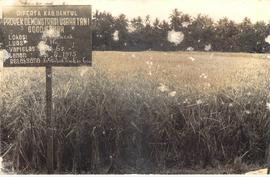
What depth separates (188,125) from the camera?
7051mm

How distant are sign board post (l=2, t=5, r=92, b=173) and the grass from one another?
137 mm

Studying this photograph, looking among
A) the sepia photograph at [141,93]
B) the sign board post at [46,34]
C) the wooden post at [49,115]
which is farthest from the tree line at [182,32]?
the wooden post at [49,115]

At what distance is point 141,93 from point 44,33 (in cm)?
107

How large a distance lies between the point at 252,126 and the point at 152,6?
1505 mm

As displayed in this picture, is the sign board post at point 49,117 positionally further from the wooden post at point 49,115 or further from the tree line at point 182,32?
the tree line at point 182,32

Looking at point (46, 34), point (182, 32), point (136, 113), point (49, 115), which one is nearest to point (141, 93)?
point (136, 113)

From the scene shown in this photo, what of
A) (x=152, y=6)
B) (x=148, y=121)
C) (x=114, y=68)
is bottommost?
(x=148, y=121)

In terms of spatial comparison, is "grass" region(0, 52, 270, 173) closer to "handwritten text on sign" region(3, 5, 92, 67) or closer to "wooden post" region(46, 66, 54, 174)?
"wooden post" region(46, 66, 54, 174)

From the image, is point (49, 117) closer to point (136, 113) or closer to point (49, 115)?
point (49, 115)

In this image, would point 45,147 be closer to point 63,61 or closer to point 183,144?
point 63,61

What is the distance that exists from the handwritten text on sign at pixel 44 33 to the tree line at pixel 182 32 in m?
0.20


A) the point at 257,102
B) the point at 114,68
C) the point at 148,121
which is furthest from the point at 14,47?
the point at 257,102

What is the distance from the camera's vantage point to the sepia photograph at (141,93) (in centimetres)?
695

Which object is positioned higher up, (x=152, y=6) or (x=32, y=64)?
(x=152, y=6)
